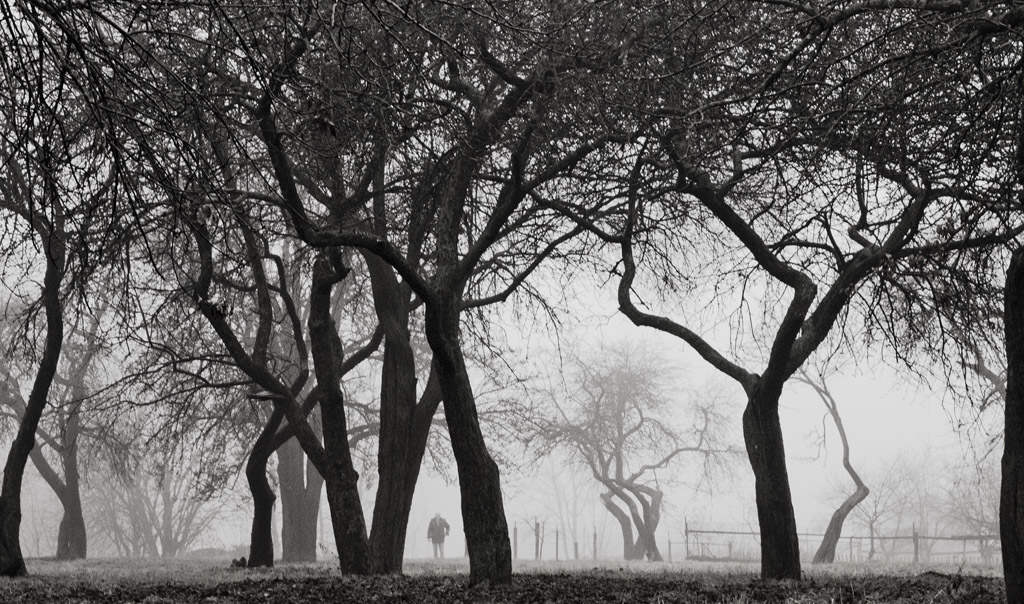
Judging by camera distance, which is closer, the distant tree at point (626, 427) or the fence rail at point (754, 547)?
the distant tree at point (626, 427)

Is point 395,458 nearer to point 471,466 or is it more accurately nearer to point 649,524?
point 471,466

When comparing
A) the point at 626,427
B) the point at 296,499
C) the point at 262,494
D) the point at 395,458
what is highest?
the point at 626,427

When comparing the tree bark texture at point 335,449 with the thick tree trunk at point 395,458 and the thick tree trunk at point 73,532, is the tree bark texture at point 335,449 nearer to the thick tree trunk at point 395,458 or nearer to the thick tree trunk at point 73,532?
the thick tree trunk at point 395,458

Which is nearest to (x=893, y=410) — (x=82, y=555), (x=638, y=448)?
(x=638, y=448)

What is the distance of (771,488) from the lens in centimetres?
1200

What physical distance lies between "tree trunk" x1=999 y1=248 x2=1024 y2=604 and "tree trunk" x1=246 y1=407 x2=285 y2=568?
35.5 feet

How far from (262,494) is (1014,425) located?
11674 mm

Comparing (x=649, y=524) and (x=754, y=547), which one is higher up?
(x=649, y=524)

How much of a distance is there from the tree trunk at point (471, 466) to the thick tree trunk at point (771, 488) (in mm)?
3193

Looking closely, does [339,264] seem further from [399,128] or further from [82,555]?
[82,555]

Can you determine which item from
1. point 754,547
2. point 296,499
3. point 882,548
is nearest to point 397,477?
point 296,499

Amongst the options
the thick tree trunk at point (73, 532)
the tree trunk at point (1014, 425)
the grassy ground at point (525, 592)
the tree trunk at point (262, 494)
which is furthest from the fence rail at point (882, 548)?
the thick tree trunk at point (73, 532)

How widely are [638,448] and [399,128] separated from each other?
107 ft

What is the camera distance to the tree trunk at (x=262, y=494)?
15.9 meters
